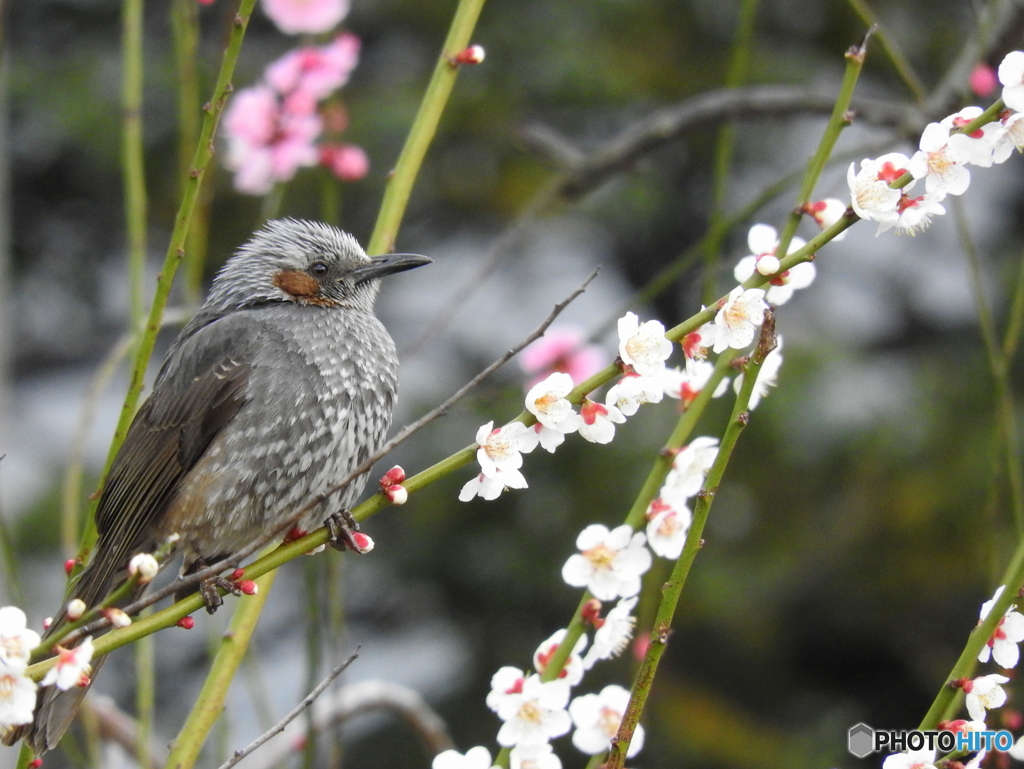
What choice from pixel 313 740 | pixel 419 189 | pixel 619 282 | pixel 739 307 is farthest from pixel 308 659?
pixel 619 282

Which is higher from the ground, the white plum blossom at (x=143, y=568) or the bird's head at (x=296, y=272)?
the bird's head at (x=296, y=272)

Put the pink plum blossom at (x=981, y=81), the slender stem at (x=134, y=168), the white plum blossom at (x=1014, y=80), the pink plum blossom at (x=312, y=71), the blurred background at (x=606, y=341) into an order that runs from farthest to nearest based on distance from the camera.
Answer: the blurred background at (x=606, y=341)
the pink plum blossom at (x=312, y=71)
the pink plum blossom at (x=981, y=81)
the slender stem at (x=134, y=168)
the white plum blossom at (x=1014, y=80)

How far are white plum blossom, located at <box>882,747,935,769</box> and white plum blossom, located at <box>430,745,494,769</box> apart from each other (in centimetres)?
50

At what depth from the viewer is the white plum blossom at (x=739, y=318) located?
1495 mm

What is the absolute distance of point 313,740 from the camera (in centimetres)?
207

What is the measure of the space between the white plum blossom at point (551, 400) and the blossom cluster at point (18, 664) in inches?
24.3

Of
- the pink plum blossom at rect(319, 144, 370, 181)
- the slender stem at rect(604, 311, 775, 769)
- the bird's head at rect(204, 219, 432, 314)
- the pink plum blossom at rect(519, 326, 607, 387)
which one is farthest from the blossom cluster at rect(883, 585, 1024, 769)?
the pink plum blossom at rect(319, 144, 370, 181)

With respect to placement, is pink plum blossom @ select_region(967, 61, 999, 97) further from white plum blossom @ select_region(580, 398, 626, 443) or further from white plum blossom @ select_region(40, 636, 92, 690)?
white plum blossom @ select_region(40, 636, 92, 690)

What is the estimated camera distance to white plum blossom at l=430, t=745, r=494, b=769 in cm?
149

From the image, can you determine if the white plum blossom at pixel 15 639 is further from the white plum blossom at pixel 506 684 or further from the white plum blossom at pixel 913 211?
the white plum blossom at pixel 913 211

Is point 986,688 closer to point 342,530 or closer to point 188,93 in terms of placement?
point 342,530

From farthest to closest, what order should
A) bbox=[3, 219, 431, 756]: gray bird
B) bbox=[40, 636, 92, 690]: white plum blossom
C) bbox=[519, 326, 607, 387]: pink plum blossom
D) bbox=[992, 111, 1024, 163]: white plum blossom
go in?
bbox=[519, 326, 607, 387]: pink plum blossom
bbox=[3, 219, 431, 756]: gray bird
bbox=[992, 111, 1024, 163]: white plum blossom
bbox=[40, 636, 92, 690]: white plum blossom

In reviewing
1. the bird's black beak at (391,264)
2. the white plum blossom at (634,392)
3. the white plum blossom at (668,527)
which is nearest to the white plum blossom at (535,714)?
the white plum blossom at (668,527)

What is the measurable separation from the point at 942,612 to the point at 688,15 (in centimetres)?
467
